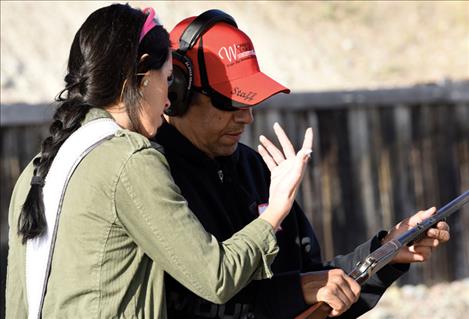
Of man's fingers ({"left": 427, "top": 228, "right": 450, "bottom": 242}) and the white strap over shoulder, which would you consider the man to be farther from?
the white strap over shoulder

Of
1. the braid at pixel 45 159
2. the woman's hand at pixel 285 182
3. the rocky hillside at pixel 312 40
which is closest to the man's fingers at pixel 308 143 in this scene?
the woman's hand at pixel 285 182

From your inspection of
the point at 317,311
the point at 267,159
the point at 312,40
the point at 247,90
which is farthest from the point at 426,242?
the point at 312,40

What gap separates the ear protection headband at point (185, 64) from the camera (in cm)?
346

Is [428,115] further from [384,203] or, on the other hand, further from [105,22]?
[105,22]

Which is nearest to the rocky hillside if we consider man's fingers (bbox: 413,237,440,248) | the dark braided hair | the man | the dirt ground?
the dirt ground

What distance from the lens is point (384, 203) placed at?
31.9ft

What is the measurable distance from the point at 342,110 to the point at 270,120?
2.67ft

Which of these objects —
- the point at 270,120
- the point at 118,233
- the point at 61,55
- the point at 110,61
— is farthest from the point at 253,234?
the point at 61,55

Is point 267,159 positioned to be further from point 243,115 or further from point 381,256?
point 381,256

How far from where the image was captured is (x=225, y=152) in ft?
11.7

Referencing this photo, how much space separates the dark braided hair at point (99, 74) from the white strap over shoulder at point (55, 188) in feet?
0.09

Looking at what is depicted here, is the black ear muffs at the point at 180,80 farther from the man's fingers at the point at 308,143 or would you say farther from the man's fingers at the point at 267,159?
the man's fingers at the point at 308,143

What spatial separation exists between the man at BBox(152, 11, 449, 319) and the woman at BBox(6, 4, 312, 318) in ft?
1.36

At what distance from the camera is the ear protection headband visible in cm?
346
